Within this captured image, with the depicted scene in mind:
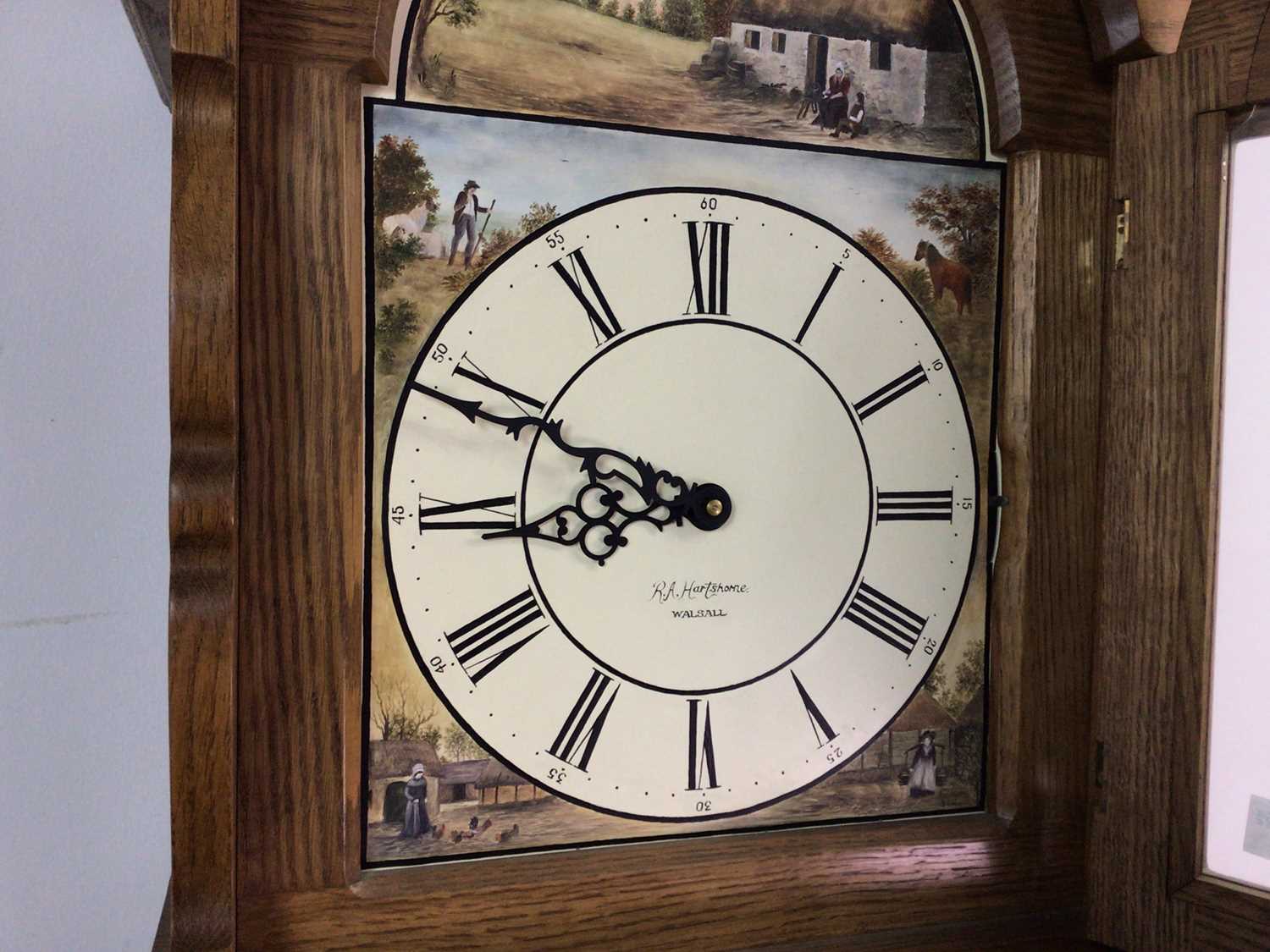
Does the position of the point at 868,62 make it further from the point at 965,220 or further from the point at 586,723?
the point at 586,723

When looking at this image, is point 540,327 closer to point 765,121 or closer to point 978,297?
point 765,121

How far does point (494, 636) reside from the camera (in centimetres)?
105

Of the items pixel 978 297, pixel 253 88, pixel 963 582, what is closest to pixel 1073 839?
pixel 963 582

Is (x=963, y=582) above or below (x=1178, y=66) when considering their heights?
below

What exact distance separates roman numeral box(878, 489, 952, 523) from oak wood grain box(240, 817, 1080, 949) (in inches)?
13.1

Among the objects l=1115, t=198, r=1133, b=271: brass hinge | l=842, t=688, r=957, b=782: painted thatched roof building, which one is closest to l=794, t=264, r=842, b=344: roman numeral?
l=1115, t=198, r=1133, b=271: brass hinge

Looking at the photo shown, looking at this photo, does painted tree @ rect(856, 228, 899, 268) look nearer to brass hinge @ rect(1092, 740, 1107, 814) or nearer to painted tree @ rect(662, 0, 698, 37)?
painted tree @ rect(662, 0, 698, 37)

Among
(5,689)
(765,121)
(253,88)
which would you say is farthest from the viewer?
(5,689)

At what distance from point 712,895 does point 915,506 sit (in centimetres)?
46

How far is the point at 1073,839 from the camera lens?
1213 millimetres

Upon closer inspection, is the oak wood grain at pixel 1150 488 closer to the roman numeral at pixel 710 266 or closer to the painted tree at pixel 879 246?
the painted tree at pixel 879 246

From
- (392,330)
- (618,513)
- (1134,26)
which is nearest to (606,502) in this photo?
(618,513)

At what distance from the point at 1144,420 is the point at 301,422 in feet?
2.84

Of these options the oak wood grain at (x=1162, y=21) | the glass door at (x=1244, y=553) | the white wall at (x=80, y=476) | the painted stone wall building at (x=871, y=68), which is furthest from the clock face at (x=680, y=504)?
the white wall at (x=80, y=476)
